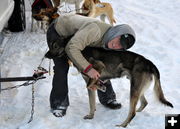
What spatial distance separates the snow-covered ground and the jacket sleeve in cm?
76

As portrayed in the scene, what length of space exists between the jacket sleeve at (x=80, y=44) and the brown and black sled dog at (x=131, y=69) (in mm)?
248

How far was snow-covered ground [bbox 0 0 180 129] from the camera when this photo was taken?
3963 millimetres

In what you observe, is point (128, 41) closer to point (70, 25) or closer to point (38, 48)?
point (70, 25)

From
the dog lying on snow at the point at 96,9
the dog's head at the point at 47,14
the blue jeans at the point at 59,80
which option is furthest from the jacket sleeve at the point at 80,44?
the dog lying on snow at the point at 96,9

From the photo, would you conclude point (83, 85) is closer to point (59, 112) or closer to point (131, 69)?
point (59, 112)

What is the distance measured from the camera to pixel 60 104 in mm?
4117

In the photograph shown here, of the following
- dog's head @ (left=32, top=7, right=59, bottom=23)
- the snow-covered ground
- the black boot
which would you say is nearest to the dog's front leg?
the snow-covered ground

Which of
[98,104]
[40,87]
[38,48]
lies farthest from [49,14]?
[98,104]

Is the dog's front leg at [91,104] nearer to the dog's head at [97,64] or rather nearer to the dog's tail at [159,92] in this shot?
the dog's head at [97,64]

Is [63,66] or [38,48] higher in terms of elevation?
[63,66]

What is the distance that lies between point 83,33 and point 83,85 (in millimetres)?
1631

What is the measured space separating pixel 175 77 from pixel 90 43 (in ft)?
7.38

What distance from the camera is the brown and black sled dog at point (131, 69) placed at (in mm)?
3738

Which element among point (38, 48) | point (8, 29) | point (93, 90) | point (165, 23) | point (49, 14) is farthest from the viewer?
point (165, 23)
